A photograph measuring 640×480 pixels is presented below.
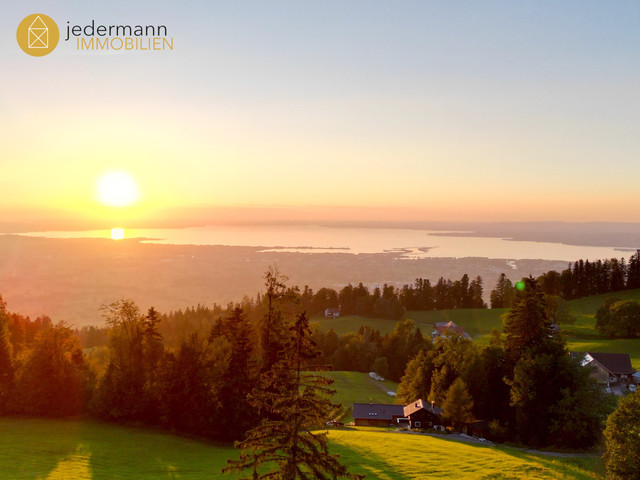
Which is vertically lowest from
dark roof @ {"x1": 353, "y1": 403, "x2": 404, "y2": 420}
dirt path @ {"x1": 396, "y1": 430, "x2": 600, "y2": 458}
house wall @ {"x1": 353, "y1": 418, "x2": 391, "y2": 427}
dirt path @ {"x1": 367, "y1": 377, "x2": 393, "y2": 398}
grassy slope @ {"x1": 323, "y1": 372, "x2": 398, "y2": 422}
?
dirt path @ {"x1": 367, "y1": 377, "x2": 393, "y2": 398}

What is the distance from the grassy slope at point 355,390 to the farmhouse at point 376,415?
3.71 metres

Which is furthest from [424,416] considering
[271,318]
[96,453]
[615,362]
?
[615,362]

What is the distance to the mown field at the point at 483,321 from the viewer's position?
109m

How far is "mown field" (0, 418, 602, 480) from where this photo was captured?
30891 millimetres

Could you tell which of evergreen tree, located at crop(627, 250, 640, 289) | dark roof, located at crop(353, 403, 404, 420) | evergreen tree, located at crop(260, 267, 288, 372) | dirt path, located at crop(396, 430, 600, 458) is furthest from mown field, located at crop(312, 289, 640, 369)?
evergreen tree, located at crop(260, 267, 288, 372)

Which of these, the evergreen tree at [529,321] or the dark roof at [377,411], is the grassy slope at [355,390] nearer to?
the dark roof at [377,411]

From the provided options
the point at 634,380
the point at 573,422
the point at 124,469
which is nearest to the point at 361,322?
the point at 634,380

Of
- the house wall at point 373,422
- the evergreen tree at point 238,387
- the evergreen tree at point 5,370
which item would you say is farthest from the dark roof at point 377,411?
the evergreen tree at point 5,370

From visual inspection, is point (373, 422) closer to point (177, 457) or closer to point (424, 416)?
point (424, 416)

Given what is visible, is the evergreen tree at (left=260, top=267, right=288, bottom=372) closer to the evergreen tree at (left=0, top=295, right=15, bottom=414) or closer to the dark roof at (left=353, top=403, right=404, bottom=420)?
the dark roof at (left=353, top=403, right=404, bottom=420)

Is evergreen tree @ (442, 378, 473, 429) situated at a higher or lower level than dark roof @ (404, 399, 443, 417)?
higher

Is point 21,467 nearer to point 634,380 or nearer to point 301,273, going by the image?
point 634,380

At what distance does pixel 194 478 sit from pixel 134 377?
70.1ft

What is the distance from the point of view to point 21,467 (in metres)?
29.7
